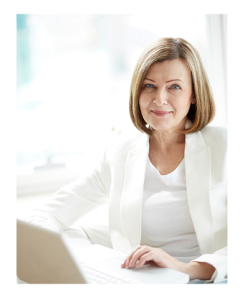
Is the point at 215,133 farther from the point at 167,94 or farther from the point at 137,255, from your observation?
the point at 137,255

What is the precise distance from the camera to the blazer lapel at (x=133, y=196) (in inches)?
39.4

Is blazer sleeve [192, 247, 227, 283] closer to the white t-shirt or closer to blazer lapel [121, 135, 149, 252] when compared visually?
the white t-shirt

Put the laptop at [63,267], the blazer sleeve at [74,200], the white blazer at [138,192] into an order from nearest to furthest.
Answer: the laptop at [63,267] < the white blazer at [138,192] < the blazer sleeve at [74,200]

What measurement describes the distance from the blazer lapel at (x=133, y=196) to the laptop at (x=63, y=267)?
0.16 m

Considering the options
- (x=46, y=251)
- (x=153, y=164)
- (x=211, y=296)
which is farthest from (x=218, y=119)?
(x=46, y=251)

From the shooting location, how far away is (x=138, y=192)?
101 cm

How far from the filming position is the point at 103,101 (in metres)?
1.59

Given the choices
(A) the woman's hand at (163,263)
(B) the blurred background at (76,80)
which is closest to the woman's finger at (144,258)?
(A) the woman's hand at (163,263)

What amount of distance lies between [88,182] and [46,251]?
466 millimetres

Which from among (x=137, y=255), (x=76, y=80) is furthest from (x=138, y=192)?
(x=76, y=80)

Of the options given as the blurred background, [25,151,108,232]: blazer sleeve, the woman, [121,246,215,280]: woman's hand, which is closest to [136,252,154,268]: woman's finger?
[121,246,215,280]: woman's hand

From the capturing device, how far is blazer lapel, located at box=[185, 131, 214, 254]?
93cm

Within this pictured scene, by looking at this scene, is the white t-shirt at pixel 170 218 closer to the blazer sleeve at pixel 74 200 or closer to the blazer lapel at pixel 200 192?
the blazer lapel at pixel 200 192

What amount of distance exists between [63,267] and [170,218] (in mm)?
414
